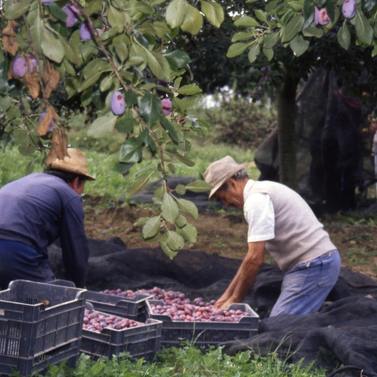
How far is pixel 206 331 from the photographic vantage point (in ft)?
18.7

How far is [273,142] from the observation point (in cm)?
1234

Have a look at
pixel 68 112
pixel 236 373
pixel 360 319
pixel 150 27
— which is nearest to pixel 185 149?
pixel 150 27

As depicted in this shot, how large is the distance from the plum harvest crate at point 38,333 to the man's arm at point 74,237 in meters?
0.67

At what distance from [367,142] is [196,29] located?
969cm

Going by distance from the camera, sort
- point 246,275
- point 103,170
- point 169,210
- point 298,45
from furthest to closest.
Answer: point 103,170 → point 246,275 → point 298,45 → point 169,210

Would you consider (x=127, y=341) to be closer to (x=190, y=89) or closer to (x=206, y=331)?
(x=206, y=331)

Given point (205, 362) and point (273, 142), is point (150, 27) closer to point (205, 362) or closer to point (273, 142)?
point (205, 362)

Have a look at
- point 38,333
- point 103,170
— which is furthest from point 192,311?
point 103,170

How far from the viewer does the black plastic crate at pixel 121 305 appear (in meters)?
5.71

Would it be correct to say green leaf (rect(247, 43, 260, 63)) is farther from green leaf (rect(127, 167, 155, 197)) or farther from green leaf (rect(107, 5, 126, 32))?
green leaf (rect(107, 5, 126, 32))

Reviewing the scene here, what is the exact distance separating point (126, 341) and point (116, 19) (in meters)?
2.97

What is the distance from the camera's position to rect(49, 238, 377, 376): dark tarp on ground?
17.5 feet

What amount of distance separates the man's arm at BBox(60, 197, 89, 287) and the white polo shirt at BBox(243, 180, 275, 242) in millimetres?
956

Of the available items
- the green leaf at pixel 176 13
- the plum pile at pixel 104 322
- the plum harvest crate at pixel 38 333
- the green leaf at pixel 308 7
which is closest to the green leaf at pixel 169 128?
the green leaf at pixel 176 13
